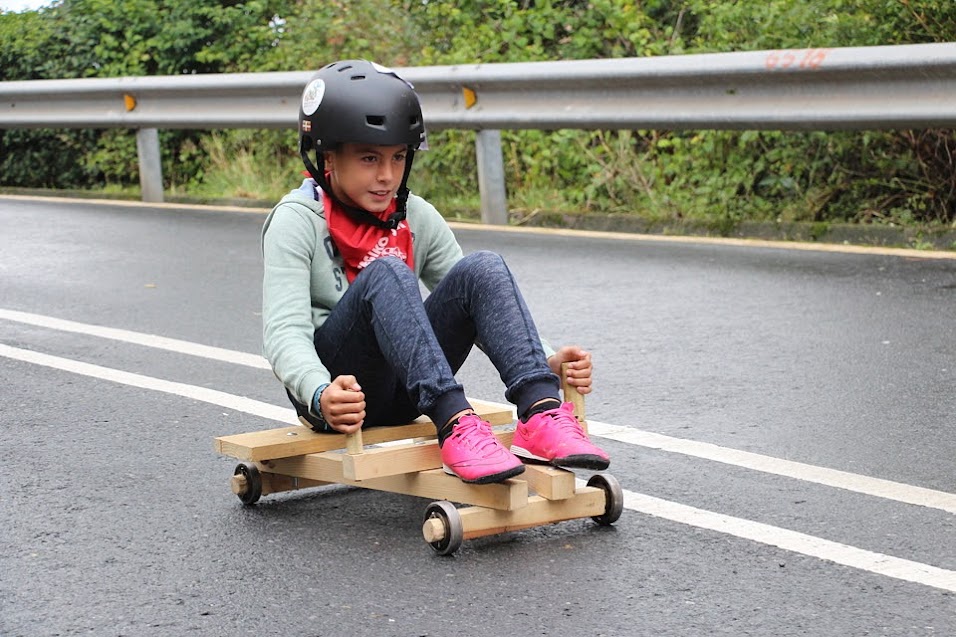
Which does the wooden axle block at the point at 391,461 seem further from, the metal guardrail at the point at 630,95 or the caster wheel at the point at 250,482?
the metal guardrail at the point at 630,95

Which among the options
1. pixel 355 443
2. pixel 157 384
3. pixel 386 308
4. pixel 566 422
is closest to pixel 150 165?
pixel 157 384

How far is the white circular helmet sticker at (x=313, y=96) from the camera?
4.47 meters

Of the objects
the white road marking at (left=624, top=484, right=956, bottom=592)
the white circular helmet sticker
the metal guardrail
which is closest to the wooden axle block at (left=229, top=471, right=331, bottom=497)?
the white road marking at (left=624, top=484, right=956, bottom=592)

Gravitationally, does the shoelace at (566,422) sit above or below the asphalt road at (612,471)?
above

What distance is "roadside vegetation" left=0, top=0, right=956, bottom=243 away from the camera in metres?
9.31

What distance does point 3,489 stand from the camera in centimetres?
462

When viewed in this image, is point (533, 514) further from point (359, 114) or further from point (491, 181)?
point (491, 181)

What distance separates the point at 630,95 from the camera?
9656 millimetres

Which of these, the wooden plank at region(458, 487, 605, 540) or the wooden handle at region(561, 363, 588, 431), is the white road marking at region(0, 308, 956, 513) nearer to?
the wooden handle at region(561, 363, 588, 431)

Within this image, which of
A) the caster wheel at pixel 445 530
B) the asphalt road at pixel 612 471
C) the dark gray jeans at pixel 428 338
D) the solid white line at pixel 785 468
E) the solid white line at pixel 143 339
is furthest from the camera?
the solid white line at pixel 143 339

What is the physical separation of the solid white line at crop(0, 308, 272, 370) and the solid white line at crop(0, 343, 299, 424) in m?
0.39

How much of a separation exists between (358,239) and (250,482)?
0.75 metres

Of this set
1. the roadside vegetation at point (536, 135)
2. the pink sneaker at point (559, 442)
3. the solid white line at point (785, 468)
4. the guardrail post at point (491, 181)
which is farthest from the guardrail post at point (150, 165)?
the pink sneaker at point (559, 442)

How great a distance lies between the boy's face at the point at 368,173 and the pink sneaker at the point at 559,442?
0.78 metres
